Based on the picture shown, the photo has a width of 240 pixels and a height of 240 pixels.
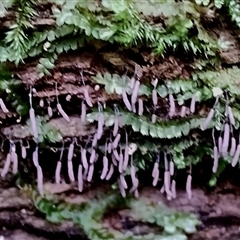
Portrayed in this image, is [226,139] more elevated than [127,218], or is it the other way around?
[226,139]

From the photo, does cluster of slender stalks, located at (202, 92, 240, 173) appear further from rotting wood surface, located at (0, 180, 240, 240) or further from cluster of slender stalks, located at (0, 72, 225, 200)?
rotting wood surface, located at (0, 180, 240, 240)

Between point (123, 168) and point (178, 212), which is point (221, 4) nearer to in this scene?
point (123, 168)

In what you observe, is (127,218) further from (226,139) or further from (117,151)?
(226,139)

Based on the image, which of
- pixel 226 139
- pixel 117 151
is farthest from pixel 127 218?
pixel 226 139

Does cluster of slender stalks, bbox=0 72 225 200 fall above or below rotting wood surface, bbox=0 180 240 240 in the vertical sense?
above

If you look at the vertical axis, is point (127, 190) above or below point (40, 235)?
above

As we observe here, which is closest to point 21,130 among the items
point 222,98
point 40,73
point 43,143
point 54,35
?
point 43,143

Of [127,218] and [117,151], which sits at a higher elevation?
[117,151]

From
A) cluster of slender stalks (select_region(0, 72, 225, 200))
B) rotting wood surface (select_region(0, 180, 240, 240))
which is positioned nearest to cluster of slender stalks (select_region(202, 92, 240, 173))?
cluster of slender stalks (select_region(0, 72, 225, 200))

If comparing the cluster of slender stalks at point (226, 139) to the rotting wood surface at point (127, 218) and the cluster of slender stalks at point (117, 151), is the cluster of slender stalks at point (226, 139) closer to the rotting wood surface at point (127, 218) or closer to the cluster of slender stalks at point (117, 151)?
the cluster of slender stalks at point (117, 151)

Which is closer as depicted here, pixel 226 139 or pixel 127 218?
pixel 226 139

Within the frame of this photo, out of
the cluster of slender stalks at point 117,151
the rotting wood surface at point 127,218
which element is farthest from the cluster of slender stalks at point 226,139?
the rotting wood surface at point 127,218
